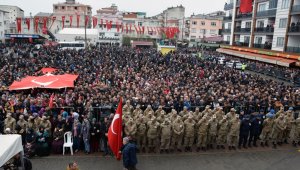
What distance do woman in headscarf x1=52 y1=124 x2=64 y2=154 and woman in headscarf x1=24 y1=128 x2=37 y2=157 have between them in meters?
0.77

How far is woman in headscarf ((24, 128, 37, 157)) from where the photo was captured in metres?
10.3

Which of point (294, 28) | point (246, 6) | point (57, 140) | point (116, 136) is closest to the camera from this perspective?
point (116, 136)

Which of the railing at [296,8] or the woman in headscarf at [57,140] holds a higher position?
the railing at [296,8]

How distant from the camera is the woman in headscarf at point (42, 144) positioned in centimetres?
1053

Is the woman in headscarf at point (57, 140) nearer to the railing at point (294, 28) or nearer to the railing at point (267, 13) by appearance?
the railing at point (294, 28)

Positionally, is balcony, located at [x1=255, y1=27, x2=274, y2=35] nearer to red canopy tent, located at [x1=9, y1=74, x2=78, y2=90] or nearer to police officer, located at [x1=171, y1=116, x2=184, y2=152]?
red canopy tent, located at [x1=9, y1=74, x2=78, y2=90]

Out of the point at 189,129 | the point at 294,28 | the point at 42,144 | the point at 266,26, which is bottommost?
the point at 42,144

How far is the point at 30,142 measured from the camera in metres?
10.7

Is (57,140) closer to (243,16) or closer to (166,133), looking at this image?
(166,133)

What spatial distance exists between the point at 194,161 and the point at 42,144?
6.26 metres

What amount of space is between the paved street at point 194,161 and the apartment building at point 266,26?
2608 cm

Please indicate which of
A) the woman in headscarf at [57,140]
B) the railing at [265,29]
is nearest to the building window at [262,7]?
the railing at [265,29]

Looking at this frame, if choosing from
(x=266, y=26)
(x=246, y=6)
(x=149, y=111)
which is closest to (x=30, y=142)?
(x=149, y=111)

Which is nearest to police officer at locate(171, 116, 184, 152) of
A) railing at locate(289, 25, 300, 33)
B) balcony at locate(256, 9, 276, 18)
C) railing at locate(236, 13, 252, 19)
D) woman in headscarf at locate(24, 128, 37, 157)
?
woman in headscarf at locate(24, 128, 37, 157)
